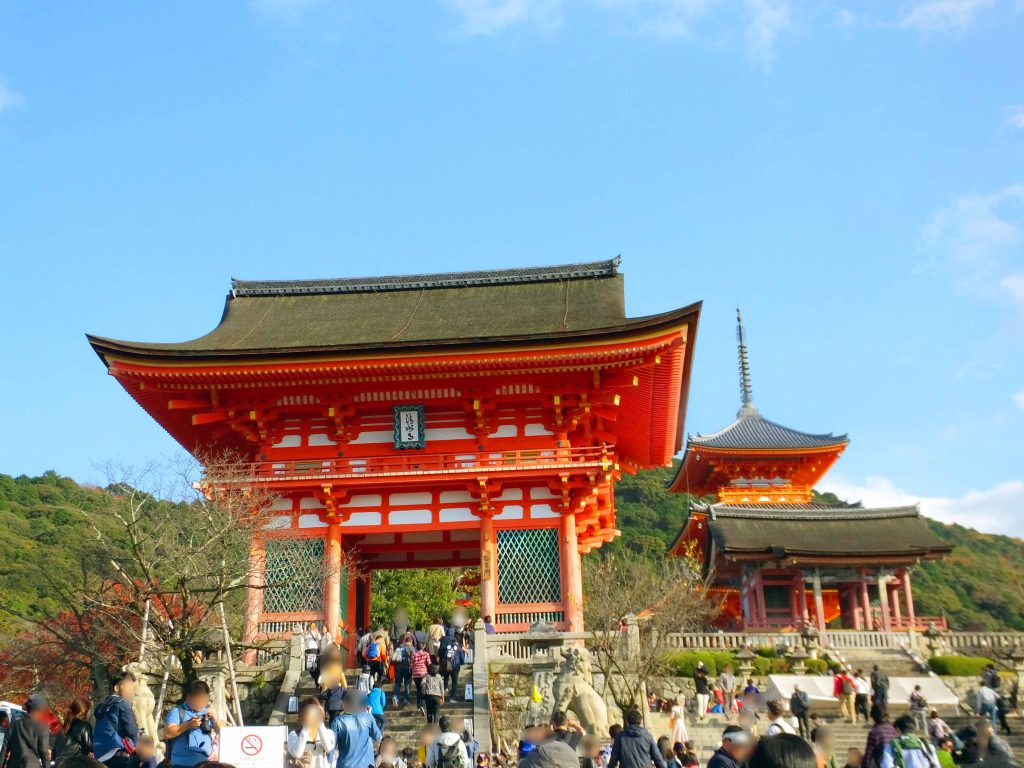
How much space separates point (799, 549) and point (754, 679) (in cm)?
1144

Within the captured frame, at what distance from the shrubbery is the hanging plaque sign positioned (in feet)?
53.9

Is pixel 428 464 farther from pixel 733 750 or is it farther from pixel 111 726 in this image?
pixel 733 750

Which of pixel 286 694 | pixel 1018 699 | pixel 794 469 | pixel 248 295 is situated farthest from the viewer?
pixel 794 469

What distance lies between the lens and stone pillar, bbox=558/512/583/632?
21906mm

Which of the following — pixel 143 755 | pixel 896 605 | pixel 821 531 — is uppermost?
pixel 821 531

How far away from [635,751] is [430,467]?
46.4 ft

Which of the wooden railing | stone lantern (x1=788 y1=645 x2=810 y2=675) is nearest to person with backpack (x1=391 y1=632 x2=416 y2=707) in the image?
the wooden railing

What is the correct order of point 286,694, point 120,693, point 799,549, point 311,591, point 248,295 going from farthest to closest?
point 799,549
point 248,295
point 311,591
point 286,694
point 120,693

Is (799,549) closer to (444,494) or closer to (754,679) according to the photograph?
(754,679)

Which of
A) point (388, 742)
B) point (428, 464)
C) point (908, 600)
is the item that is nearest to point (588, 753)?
point (388, 742)

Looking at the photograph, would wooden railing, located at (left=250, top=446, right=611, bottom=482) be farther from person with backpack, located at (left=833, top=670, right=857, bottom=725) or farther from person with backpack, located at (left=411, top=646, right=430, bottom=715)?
person with backpack, located at (left=833, top=670, right=857, bottom=725)

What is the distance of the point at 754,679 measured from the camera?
26359mm

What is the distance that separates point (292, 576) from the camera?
22594mm


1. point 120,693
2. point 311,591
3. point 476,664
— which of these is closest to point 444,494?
point 311,591
